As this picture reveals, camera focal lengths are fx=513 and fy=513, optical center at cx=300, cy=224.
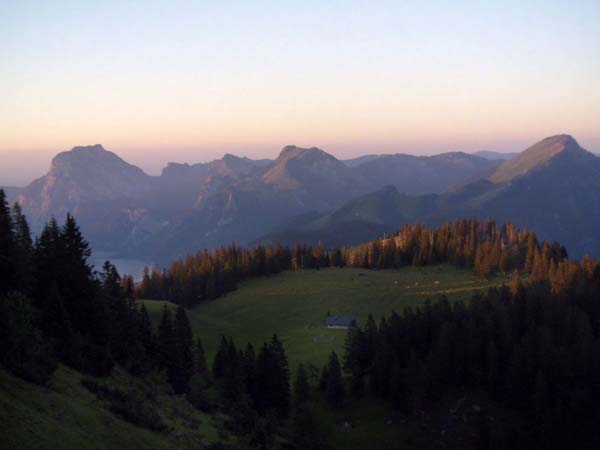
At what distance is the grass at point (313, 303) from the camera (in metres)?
98.0

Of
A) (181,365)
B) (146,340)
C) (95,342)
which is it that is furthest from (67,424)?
(146,340)

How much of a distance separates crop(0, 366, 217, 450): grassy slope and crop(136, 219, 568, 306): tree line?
104906mm

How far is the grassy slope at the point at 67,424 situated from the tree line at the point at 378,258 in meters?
105

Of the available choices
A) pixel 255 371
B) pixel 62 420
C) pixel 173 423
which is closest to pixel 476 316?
pixel 255 371

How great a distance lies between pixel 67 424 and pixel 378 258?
431 feet

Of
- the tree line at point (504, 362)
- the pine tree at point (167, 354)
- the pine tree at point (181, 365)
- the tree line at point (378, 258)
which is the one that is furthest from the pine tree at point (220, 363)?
the tree line at point (378, 258)

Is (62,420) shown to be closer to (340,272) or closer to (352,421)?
(352,421)

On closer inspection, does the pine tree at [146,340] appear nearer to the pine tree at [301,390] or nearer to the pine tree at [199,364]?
the pine tree at [199,364]

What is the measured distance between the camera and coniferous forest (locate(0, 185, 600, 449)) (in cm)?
3772

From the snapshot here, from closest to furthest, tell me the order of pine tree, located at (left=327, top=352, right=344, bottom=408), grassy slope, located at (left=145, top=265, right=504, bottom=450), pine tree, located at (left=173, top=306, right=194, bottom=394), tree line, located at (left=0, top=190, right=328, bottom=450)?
tree line, located at (left=0, top=190, right=328, bottom=450) → pine tree, located at (left=173, top=306, right=194, bottom=394) → grassy slope, located at (left=145, top=265, right=504, bottom=450) → pine tree, located at (left=327, top=352, right=344, bottom=408)

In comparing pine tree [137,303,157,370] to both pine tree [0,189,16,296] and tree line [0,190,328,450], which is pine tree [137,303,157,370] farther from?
pine tree [0,189,16,296]

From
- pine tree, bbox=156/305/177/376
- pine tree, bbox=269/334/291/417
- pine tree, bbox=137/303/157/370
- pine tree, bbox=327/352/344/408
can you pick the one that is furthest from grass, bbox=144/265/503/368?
pine tree, bbox=137/303/157/370

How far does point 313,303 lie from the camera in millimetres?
117250

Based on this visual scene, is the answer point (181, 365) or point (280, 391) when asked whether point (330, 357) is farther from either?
point (181, 365)
